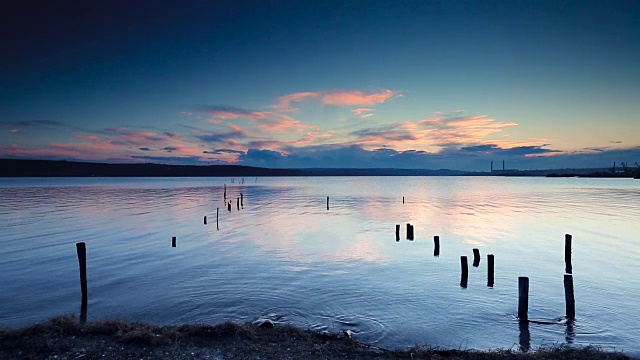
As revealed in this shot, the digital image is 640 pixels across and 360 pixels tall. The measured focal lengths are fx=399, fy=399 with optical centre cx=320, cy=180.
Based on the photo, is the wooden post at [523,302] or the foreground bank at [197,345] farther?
the wooden post at [523,302]

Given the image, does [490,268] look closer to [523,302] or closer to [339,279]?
[523,302]

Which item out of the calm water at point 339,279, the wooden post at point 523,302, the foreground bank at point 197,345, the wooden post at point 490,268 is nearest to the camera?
the foreground bank at point 197,345

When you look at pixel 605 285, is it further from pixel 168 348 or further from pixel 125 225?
pixel 125 225

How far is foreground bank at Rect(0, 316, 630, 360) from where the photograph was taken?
11.3 metres

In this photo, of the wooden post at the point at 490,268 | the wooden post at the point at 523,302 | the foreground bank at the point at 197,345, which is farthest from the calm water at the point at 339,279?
the foreground bank at the point at 197,345

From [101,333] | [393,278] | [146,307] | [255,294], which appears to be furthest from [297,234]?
[101,333]

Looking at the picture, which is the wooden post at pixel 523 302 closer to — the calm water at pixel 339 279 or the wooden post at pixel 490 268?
the calm water at pixel 339 279

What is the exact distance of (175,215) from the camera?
56969mm

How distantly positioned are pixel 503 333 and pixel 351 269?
11.8 metres

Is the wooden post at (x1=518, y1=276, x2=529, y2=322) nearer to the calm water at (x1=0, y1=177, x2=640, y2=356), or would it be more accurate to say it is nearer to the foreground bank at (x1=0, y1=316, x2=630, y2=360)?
the calm water at (x1=0, y1=177, x2=640, y2=356)

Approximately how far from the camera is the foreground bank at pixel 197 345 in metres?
11.3

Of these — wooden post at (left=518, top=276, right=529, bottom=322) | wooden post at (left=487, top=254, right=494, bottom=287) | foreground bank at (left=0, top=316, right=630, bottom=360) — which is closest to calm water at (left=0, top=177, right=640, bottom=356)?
wooden post at (left=487, top=254, right=494, bottom=287)

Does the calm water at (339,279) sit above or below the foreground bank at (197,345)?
below

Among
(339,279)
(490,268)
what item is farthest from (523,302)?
(339,279)
